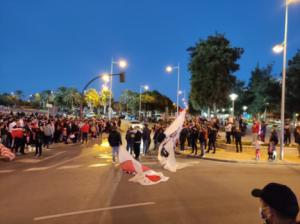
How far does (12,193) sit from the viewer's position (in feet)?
32.7

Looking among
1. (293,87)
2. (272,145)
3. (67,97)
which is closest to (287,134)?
(272,145)

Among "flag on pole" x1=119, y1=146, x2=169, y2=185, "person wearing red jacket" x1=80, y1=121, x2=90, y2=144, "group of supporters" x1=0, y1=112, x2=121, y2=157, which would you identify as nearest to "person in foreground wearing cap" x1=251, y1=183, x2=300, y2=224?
"flag on pole" x1=119, y1=146, x2=169, y2=185

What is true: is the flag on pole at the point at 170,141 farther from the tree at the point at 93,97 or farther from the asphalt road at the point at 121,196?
the tree at the point at 93,97

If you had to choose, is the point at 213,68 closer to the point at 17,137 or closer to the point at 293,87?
the point at 293,87

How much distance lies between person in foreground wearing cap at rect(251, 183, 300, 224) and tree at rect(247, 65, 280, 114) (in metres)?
61.4

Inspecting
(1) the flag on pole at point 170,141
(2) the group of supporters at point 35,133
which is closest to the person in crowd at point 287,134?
(2) the group of supporters at point 35,133

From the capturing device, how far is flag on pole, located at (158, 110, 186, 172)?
11.6 metres

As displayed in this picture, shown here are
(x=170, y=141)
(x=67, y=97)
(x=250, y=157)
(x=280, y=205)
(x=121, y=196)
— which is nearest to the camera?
(x=280, y=205)

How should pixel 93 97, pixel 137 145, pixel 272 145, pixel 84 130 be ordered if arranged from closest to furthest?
pixel 137 145 < pixel 272 145 < pixel 84 130 < pixel 93 97

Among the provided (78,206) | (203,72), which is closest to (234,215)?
(78,206)

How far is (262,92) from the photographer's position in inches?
2859

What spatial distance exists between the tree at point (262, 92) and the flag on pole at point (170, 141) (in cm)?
5170

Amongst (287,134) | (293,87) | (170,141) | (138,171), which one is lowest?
(138,171)

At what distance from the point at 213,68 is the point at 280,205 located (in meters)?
42.9
